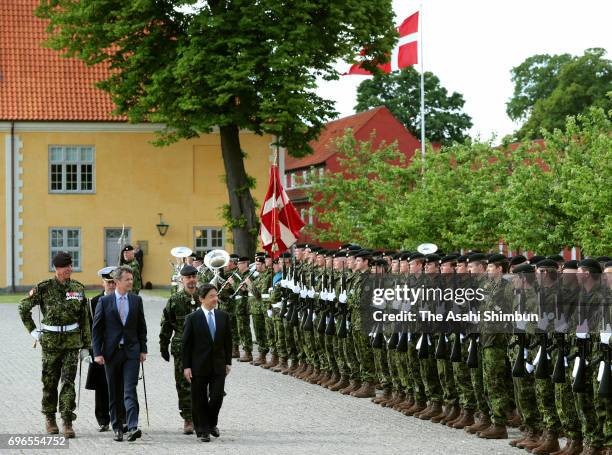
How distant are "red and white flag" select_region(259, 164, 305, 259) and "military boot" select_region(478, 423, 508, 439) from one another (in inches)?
406

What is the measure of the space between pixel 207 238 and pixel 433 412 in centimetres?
3600

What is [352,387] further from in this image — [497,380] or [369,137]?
[369,137]

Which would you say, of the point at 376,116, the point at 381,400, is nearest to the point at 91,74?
the point at 376,116

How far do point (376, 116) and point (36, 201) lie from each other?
28603 mm

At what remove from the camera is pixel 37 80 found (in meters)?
49.5

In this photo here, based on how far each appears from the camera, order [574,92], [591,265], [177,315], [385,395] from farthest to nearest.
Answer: [574,92] → [385,395] → [177,315] → [591,265]

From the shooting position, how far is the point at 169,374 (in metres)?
20.1

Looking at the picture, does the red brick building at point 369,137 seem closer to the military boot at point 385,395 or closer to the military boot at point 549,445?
the military boot at point 385,395

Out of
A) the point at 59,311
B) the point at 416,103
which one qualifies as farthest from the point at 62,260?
the point at 416,103

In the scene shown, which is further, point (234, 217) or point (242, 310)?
point (234, 217)

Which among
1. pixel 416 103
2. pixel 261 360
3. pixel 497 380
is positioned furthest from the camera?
pixel 416 103

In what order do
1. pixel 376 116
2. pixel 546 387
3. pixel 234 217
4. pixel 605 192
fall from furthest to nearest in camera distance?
pixel 376 116 < pixel 234 217 < pixel 605 192 < pixel 546 387

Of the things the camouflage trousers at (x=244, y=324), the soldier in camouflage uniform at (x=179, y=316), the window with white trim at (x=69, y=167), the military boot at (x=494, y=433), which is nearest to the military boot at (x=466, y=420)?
the military boot at (x=494, y=433)

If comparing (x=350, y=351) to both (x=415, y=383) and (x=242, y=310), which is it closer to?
(x=415, y=383)
